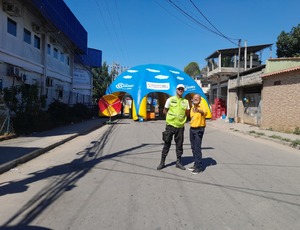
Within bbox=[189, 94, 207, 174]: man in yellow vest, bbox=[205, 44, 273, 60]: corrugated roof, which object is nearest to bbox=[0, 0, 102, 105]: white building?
bbox=[189, 94, 207, 174]: man in yellow vest

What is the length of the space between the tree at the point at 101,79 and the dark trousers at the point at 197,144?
53.1m

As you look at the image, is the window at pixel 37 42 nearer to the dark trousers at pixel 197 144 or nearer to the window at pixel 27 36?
the window at pixel 27 36

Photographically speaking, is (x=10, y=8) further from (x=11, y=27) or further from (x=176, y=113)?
(x=176, y=113)

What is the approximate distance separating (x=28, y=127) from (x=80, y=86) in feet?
95.7

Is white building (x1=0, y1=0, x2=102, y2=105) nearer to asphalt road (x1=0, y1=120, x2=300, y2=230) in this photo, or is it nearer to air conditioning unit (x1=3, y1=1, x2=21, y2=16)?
air conditioning unit (x1=3, y1=1, x2=21, y2=16)

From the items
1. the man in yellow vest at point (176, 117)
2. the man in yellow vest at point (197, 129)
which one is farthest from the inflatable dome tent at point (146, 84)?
the man in yellow vest at point (197, 129)

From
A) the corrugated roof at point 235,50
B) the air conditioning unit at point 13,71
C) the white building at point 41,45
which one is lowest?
the air conditioning unit at point 13,71

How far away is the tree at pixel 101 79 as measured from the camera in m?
61.0

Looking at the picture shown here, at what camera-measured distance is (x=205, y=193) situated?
5.74m

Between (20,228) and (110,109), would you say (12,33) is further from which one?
(20,228)

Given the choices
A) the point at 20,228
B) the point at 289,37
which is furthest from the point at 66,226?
the point at 289,37

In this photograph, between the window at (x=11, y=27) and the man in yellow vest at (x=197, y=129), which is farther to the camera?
the window at (x=11, y=27)

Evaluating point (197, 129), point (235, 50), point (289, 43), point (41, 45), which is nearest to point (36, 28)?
point (41, 45)

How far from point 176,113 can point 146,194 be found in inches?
96.9
